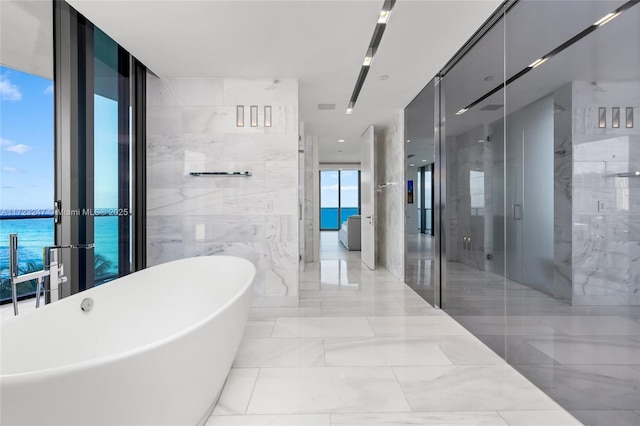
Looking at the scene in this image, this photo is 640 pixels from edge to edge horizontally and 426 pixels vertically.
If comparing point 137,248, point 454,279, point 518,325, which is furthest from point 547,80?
point 137,248

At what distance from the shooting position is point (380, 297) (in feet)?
12.2

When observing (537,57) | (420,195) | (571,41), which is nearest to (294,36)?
(537,57)

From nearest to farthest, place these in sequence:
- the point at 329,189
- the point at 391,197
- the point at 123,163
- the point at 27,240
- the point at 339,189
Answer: the point at 27,240, the point at 123,163, the point at 391,197, the point at 339,189, the point at 329,189

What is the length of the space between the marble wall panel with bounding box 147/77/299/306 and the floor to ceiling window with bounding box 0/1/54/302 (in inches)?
45.0

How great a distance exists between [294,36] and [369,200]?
330 cm

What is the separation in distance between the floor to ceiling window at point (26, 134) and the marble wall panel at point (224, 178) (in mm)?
1142

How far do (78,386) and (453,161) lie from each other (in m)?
3.07

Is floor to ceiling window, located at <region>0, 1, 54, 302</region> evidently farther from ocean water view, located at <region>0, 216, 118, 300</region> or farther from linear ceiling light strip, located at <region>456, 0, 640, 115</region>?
linear ceiling light strip, located at <region>456, 0, 640, 115</region>

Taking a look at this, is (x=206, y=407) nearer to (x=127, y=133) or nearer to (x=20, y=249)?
(x=20, y=249)

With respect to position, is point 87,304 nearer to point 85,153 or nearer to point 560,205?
point 85,153

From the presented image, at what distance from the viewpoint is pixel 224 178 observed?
334cm

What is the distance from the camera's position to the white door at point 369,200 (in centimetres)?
518

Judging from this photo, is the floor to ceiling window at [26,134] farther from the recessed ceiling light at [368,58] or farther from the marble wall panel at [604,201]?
the marble wall panel at [604,201]

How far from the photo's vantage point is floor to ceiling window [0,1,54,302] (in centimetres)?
195
